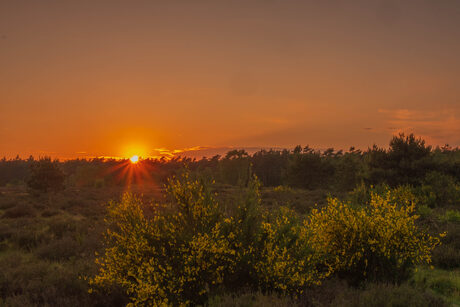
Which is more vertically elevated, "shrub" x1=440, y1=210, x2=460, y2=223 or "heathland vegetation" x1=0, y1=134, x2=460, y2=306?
"heathland vegetation" x1=0, y1=134, x2=460, y2=306

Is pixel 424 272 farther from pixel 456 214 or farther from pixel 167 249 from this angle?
pixel 456 214

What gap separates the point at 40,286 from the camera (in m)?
5.84

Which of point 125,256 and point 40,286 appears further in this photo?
point 40,286

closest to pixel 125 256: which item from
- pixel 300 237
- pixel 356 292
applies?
pixel 300 237

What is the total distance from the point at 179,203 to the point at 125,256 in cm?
122

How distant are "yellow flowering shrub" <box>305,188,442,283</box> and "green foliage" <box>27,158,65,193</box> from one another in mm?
28257

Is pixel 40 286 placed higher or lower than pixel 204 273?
lower

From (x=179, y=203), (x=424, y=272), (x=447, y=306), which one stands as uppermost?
(x=179, y=203)

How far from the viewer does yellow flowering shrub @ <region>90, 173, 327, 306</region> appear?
15.1 ft

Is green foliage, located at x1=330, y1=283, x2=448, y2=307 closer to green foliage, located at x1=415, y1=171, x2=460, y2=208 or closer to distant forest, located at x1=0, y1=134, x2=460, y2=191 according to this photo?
distant forest, located at x1=0, y1=134, x2=460, y2=191

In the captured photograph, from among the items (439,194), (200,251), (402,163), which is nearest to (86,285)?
(200,251)

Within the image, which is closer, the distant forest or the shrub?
the shrub

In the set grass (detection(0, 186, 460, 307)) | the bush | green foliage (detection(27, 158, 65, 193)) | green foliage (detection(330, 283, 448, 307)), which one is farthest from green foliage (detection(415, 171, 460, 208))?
green foliage (detection(27, 158, 65, 193))

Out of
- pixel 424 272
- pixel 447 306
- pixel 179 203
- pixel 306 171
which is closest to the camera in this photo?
pixel 447 306
